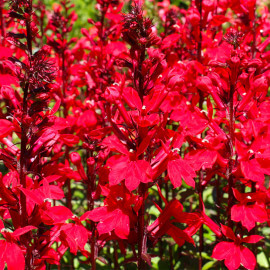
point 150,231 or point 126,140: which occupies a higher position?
point 126,140

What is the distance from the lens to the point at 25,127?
191 centimetres

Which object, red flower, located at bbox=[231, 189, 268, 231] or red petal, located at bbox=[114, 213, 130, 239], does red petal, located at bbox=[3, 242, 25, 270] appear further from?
red flower, located at bbox=[231, 189, 268, 231]

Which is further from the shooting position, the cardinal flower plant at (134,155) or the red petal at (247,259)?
the red petal at (247,259)

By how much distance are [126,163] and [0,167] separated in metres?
0.97

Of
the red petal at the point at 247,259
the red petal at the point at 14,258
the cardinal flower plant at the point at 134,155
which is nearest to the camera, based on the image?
the red petal at the point at 14,258

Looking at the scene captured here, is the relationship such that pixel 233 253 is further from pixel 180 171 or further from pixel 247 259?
pixel 180 171

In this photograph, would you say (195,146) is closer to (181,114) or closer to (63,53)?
(181,114)


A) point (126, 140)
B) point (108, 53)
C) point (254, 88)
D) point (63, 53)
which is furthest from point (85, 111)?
point (254, 88)

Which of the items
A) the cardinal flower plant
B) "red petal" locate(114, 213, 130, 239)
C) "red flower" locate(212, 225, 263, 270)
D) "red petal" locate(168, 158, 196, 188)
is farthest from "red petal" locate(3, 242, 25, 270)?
"red flower" locate(212, 225, 263, 270)

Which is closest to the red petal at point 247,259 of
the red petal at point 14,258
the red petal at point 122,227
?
the red petal at point 122,227

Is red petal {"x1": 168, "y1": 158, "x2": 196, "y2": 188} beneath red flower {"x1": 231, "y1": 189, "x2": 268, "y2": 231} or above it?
above

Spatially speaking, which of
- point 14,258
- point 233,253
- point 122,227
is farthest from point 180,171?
point 14,258

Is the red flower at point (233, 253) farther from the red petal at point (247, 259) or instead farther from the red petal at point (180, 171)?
the red petal at point (180, 171)

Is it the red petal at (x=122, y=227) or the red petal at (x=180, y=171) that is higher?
the red petal at (x=180, y=171)
